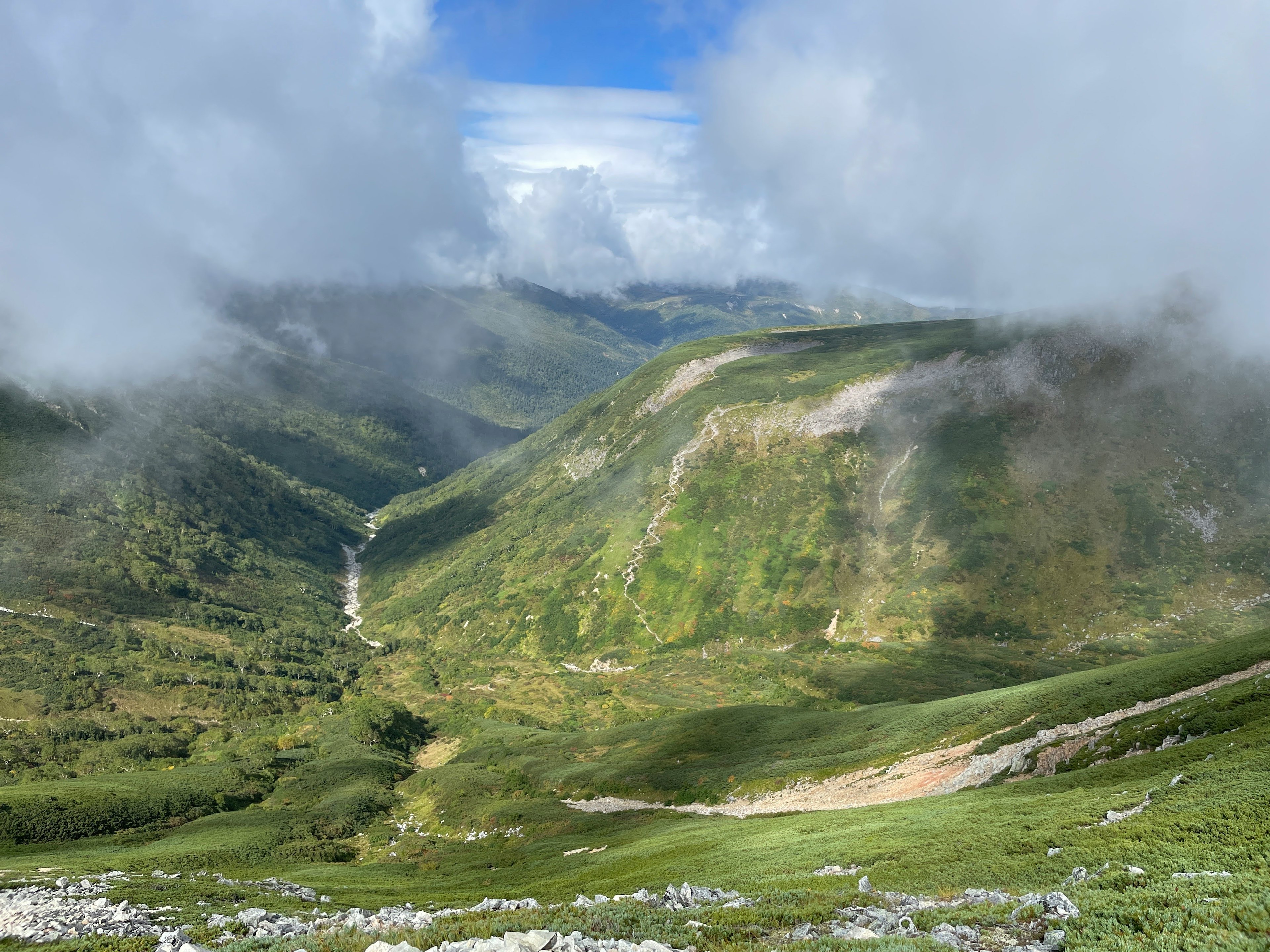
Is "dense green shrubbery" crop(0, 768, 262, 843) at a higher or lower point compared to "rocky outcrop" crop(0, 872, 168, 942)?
lower

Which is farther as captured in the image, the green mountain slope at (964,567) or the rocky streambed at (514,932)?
the green mountain slope at (964,567)

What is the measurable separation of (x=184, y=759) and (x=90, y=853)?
84803 mm

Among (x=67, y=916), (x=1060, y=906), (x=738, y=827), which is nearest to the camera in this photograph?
(x=1060, y=906)

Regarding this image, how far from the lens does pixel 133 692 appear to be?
172 metres

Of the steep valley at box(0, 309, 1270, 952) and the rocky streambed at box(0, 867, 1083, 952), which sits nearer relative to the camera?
the rocky streambed at box(0, 867, 1083, 952)

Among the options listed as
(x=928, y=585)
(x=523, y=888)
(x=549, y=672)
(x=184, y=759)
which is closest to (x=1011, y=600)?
(x=928, y=585)

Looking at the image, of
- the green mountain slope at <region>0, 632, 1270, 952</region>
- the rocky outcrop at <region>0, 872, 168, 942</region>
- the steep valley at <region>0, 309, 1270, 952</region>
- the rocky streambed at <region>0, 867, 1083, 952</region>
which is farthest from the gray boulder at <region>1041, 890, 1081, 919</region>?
the rocky outcrop at <region>0, 872, 168, 942</region>

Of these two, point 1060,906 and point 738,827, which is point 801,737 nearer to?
point 738,827

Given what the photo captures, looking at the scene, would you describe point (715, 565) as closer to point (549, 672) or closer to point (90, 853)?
point (549, 672)

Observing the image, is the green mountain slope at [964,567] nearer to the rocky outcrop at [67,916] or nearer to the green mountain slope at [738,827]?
the green mountain slope at [738,827]

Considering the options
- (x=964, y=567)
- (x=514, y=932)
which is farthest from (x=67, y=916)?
(x=964, y=567)

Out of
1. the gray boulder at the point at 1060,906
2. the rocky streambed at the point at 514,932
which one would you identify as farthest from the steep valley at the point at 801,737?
the rocky streambed at the point at 514,932

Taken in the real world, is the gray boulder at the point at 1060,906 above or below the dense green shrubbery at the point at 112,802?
above

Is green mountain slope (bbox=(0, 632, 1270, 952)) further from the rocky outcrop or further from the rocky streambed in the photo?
the rocky outcrop
